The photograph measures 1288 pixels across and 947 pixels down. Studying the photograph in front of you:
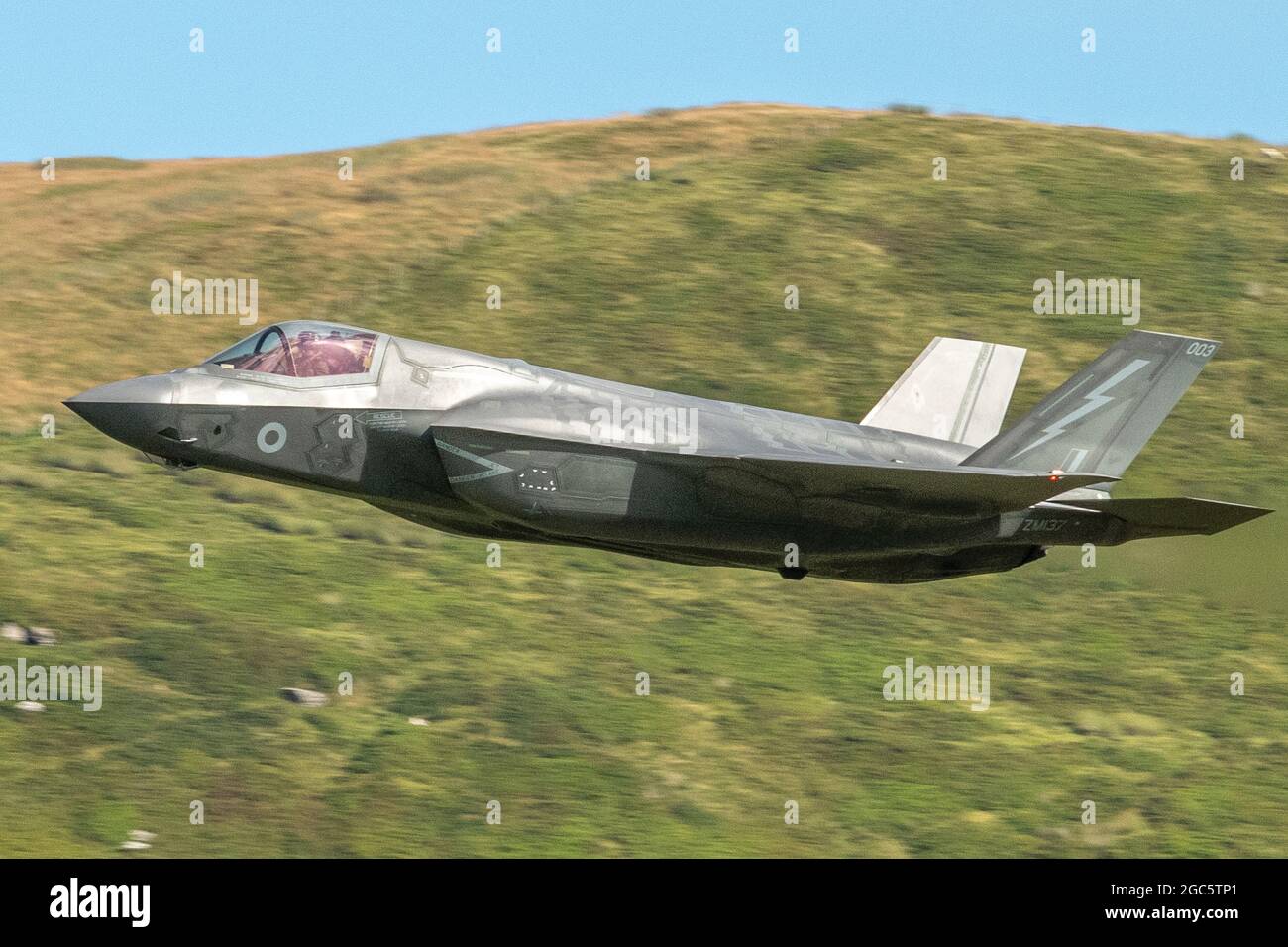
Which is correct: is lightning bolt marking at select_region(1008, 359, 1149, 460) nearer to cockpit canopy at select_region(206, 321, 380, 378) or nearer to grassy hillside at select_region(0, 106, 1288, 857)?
cockpit canopy at select_region(206, 321, 380, 378)

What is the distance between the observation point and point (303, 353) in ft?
58.3

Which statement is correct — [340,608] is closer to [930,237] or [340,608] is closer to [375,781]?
[375,781]

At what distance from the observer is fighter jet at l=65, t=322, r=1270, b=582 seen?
17.3 m

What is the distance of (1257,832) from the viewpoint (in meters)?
26.0

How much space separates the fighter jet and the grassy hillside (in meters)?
8.01

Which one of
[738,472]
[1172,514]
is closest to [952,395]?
[1172,514]

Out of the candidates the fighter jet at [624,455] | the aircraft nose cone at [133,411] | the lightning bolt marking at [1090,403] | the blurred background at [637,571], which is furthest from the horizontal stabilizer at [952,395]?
the aircraft nose cone at [133,411]

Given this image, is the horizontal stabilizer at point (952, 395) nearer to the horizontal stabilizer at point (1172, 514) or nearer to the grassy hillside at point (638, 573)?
the horizontal stabilizer at point (1172, 514)

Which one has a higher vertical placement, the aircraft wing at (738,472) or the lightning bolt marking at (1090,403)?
the lightning bolt marking at (1090,403)

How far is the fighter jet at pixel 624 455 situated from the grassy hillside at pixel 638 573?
26.3ft

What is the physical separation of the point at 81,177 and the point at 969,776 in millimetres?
38776

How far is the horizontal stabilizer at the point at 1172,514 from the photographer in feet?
56.0
